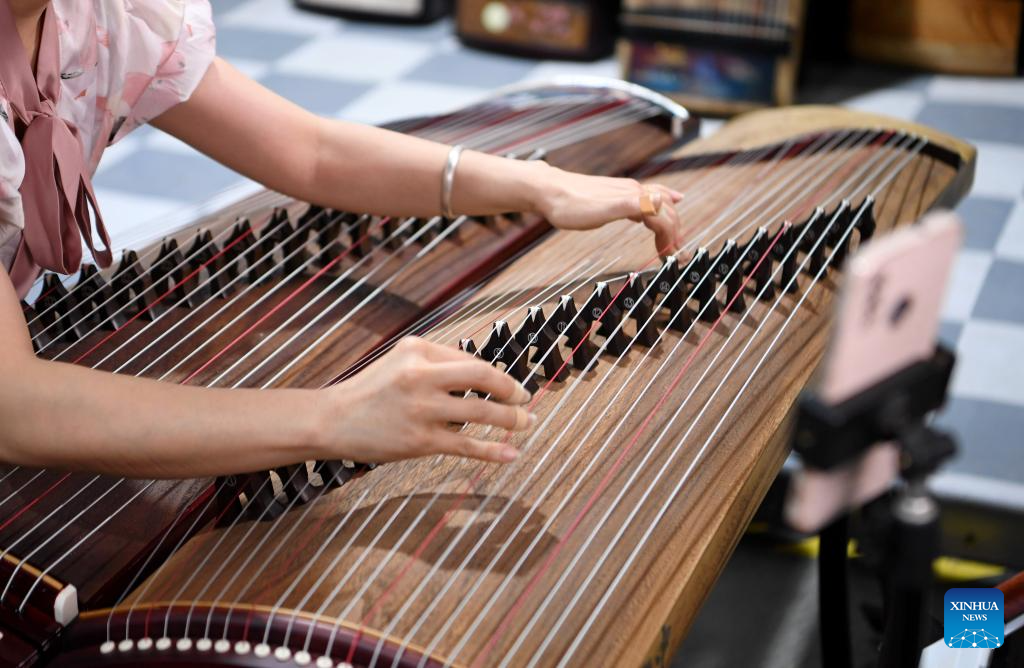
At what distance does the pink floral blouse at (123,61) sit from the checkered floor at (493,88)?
0.56 meters

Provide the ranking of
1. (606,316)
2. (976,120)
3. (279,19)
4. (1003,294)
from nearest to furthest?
(606,316)
(1003,294)
(976,120)
(279,19)

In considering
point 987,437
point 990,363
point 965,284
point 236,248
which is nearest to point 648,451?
point 236,248

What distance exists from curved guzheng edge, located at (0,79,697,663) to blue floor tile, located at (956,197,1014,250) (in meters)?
Result: 1.08

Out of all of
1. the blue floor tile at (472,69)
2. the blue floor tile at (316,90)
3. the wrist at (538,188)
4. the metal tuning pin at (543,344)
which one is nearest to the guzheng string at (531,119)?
the wrist at (538,188)

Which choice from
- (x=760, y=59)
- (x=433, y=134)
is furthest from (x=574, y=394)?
(x=760, y=59)

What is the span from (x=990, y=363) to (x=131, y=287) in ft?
5.69

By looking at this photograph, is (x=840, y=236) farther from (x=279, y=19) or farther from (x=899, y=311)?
(x=279, y=19)

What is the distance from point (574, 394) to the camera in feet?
4.13

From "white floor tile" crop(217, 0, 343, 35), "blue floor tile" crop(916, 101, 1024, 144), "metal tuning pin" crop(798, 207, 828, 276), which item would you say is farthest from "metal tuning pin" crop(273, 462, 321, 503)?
"white floor tile" crop(217, 0, 343, 35)

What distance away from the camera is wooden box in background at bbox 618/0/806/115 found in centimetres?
363

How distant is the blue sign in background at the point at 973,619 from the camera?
1368mm

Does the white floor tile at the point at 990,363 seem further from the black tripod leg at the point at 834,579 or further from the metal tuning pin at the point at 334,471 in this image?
the metal tuning pin at the point at 334,471

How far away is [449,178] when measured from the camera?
1.62 meters

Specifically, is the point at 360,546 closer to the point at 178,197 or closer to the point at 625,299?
the point at 625,299
